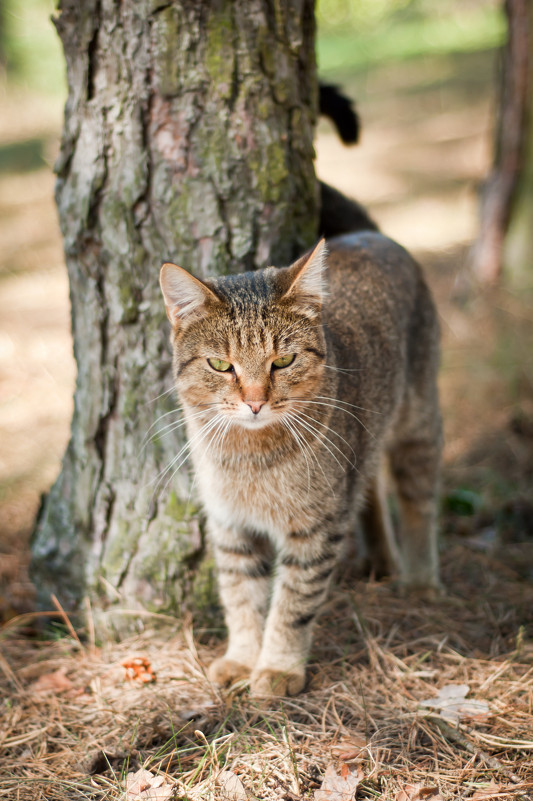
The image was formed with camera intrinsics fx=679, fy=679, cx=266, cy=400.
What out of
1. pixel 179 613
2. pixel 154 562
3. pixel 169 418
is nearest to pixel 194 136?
pixel 169 418

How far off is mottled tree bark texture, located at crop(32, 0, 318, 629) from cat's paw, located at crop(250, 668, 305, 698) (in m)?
0.58

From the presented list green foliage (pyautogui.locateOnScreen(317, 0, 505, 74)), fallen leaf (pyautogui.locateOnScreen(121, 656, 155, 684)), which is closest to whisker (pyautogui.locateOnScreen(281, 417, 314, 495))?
fallen leaf (pyautogui.locateOnScreen(121, 656, 155, 684))

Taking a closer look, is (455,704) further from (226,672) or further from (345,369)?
(345,369)

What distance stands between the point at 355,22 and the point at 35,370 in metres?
15.9

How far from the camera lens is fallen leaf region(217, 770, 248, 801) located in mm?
2105

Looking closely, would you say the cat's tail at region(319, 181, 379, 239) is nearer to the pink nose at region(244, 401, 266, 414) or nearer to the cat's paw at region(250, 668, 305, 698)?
the pink nose at region(244, 401, 266, 414)

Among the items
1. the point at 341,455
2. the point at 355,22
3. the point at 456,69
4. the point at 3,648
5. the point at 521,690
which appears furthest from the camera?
the point at 355,22

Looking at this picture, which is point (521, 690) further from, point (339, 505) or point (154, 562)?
point (154, 562)

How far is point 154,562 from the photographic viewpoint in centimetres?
305

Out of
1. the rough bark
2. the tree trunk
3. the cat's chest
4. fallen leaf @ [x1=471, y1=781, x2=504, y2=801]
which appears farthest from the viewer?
the tree trunk

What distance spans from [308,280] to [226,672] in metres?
1.59

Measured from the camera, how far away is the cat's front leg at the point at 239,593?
2.86 m

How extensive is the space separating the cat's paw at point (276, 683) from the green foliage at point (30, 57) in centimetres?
1344

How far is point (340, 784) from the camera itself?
6.98ft
